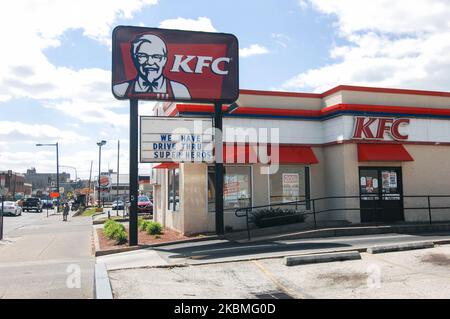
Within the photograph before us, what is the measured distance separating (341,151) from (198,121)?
5632mm

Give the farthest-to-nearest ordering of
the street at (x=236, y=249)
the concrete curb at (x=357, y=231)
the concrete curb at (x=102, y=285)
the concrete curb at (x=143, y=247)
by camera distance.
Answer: the concrete curb at (x=357, y=231), the concrete curb at (x=143, y=247), the street at (x=236, y=249), the concrete curb at (x=102, y=285)

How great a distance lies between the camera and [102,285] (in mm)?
8375

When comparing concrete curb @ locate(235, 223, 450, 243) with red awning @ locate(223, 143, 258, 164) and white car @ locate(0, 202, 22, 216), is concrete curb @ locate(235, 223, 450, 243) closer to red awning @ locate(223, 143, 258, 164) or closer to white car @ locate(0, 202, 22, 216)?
red awning @ locate(223, 143, 258, 164)

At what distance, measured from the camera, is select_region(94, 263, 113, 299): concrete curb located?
7.58 metres

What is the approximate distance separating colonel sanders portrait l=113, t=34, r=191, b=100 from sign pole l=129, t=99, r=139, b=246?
0.49 metres

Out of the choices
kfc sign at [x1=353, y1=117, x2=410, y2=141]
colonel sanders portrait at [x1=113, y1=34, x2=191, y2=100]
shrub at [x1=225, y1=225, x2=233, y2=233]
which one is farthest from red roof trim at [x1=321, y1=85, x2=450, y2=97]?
shrub at [x1=225, y1=225, x2=233, y2=233]

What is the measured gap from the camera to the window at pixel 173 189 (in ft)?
62.0

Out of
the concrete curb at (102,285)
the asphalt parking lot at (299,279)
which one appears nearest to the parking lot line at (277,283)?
the asphalt parking lot at (299,279)

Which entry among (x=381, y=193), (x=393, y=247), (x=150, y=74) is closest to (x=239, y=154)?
(x=150, y=74)

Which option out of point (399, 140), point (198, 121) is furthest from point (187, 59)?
point (399, 140)

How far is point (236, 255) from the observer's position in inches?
457

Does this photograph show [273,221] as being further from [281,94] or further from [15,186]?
[15,186]

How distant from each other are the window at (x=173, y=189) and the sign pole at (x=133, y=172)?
389 centimetres

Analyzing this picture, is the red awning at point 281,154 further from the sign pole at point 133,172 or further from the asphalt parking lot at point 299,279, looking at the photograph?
the asphalt parking lot at point 299,279
